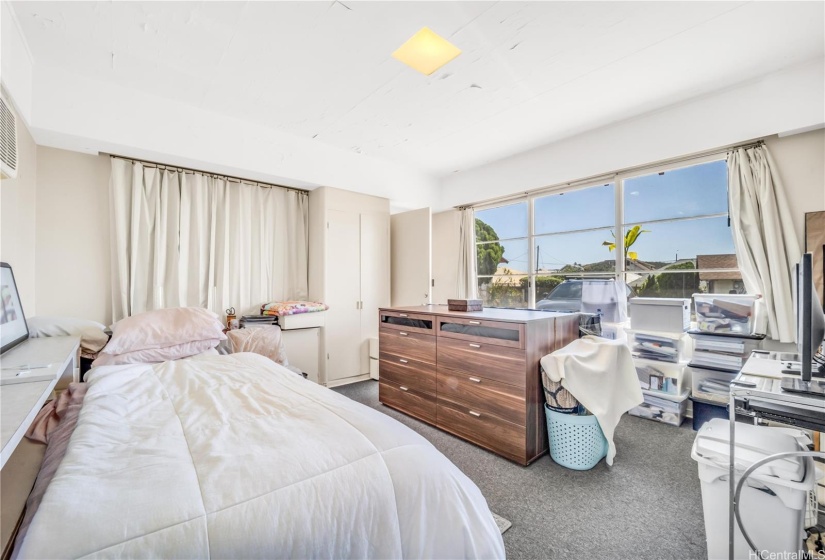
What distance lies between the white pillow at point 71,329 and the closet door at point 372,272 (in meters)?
2.47

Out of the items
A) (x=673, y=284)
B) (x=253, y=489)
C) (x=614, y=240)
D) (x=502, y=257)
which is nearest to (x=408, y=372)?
(x=253, y=489)

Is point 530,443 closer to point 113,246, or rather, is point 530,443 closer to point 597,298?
point 597,298

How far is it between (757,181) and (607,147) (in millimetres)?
1208

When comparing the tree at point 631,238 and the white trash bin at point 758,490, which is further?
the tree at point 631,238

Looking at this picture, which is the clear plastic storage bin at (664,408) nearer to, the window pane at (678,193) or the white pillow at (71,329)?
the window pane at (678,193)

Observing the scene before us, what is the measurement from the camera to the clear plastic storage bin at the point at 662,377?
2.91m

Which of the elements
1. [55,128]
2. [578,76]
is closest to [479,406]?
[578,76]

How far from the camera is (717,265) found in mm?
2998

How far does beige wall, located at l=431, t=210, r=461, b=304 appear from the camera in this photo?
5.05 metres

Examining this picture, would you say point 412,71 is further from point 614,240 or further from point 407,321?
point 614,240

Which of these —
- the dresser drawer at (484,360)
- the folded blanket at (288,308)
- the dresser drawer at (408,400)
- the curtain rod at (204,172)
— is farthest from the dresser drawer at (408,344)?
the curtain rod at (204,172)

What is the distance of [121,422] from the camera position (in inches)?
49.1

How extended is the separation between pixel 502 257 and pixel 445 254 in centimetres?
91

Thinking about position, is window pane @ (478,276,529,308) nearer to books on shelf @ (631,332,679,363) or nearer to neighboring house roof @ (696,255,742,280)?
books on shelf @ (631,332,679,363)
